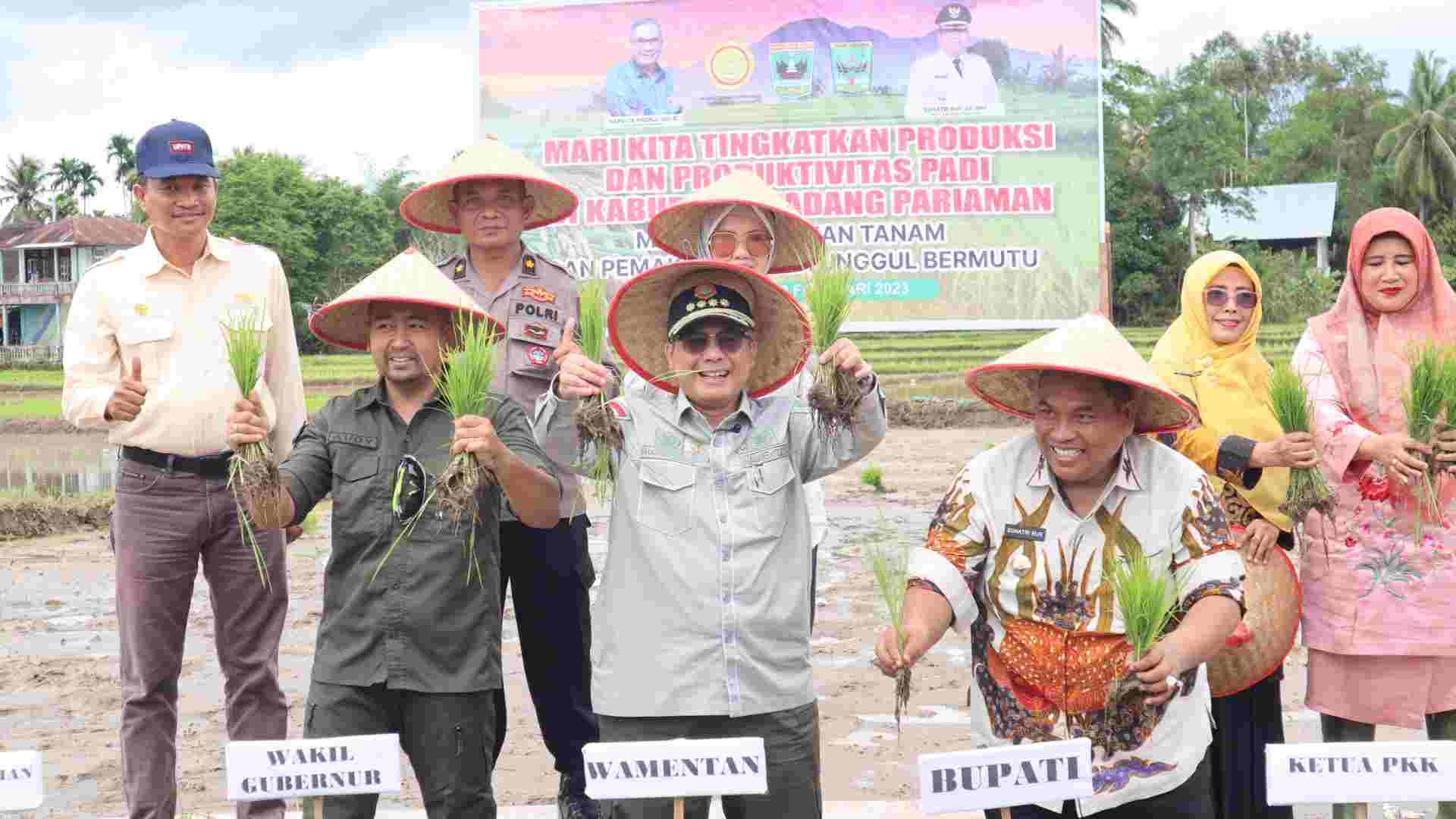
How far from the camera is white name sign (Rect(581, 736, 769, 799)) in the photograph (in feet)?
9.50

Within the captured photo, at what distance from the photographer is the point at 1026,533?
3.08m

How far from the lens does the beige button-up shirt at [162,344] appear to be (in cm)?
422

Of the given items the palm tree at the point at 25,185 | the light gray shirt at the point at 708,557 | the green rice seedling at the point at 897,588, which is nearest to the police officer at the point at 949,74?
the light gray shirt at the point at 708,557

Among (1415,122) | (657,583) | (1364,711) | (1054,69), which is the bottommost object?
(1364,711)

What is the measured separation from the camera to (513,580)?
4.36 m

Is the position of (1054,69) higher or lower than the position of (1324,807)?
higher

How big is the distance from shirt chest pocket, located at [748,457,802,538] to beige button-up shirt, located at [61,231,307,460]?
172cm

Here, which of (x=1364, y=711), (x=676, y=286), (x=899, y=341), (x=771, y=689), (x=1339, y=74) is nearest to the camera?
(x=771, y=689)

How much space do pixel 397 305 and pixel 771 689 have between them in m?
1.38

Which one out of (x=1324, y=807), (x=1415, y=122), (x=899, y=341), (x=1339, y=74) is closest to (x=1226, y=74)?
(x=1339, y=74)

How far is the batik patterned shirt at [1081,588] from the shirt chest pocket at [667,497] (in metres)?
0.56

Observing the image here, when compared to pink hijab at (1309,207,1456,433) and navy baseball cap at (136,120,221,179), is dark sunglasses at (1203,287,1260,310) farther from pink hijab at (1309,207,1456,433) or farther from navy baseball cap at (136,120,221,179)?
navy baseball cap at (136,120,221,179)

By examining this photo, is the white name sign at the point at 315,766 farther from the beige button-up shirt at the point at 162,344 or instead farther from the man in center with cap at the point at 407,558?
the beige button-up shirt at the point at 162,344

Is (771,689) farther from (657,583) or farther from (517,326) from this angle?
(517,326)
